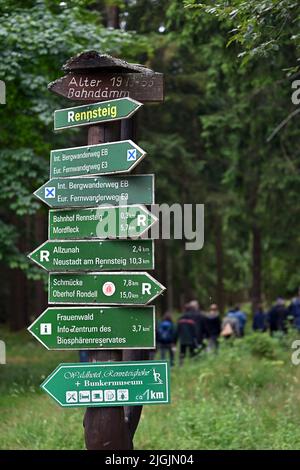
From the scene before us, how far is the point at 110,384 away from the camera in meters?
5.74

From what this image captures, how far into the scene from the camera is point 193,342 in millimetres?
18344

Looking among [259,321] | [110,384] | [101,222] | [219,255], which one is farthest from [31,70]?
[219,255]

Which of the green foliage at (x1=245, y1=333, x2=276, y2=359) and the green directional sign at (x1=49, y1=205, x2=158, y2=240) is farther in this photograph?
the green foliage at (x1=245, y1=333, x2=276, y2=359)

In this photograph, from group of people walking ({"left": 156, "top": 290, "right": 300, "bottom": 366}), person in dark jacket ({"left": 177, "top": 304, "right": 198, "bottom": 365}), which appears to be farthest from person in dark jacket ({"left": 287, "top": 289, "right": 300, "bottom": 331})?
person in dark jacket ({"left": 177, "top": 304, "right": 198, "bottom": 365})

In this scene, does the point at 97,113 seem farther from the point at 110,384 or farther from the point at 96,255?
the point at 110,384

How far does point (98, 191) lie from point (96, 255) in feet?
1.67

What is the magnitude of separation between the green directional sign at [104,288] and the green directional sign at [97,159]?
0.82 metres

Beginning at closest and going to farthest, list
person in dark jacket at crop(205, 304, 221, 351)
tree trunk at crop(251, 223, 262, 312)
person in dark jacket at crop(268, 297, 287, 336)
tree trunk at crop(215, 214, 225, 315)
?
person in dark jacket at crop(205, 304, 221, 351) < person in dark jacket at crop(268, 297, 287, 336) < tree trunk at crop(251, 223, 262, 312) < tree trunk at crop(215, 214, 225, 315)

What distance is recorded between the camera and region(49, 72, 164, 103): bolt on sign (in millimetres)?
6176

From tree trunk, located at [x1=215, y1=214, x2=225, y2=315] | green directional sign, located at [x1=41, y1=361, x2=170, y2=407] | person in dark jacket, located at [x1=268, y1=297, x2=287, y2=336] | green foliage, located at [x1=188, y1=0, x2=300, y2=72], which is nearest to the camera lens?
green directional sign, located at [x1=41, y1=361, x2=170, y2=407]

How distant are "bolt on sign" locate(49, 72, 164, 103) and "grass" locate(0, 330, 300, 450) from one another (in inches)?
194

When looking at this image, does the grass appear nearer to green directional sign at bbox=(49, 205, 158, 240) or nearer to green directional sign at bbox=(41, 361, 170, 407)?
green directional sign at bbox=(41, 361, 170, 407)

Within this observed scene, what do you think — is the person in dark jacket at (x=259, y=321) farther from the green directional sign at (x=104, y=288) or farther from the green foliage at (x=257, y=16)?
the green directional sign at (x=104, y=288)

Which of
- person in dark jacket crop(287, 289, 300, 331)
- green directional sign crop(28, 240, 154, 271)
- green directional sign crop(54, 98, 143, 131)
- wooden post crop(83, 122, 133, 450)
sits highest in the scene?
green directional sign crop(54, 98, 143, 131)
